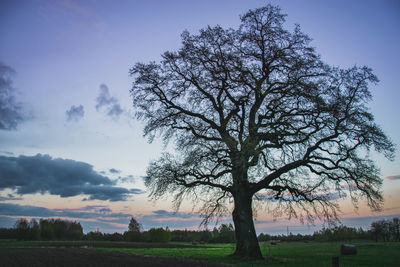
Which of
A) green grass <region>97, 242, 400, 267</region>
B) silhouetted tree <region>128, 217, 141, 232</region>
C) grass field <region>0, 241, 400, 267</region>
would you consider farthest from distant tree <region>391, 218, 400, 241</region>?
silhouetted tree <region>128, 217, 141, 232</region>

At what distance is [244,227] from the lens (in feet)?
60.1

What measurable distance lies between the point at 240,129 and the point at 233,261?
8.54m

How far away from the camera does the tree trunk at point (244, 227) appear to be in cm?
1778

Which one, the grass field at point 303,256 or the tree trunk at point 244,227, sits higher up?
the tree trunk at point 244,227

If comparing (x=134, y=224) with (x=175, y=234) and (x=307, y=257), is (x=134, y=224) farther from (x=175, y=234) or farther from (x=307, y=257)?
(x=307, y=257)

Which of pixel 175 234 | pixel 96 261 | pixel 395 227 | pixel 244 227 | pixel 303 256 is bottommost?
pixel 175 234

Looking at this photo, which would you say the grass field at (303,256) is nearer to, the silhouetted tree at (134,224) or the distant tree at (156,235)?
the distant tree at (156,235)

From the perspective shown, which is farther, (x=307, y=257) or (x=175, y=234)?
(x=175, y=234)

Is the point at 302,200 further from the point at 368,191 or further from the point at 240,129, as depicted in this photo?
the point at 240,129

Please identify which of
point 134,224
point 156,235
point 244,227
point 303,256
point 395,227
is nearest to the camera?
point 244,227

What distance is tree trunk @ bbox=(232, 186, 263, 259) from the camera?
17.8 m

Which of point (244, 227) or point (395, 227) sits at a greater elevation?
point (244, 227)

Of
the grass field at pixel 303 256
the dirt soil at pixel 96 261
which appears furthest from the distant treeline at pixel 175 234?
the dirt soil at pixel 96 261

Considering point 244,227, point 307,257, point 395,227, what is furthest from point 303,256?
point 395,227
